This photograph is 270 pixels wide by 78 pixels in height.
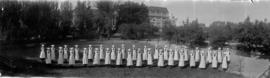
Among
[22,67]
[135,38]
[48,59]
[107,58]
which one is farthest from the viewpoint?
[107,58]

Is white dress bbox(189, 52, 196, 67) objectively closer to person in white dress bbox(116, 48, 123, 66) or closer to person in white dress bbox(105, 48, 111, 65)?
person in white dress bbox(116, 48, 123, 66)

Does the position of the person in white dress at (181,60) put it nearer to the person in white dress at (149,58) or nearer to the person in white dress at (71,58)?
the person in white dress at (149,58)

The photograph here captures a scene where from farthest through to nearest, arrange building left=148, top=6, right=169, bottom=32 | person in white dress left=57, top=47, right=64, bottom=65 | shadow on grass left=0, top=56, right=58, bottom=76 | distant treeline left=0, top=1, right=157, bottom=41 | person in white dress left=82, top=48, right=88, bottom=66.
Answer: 1. person in white dress left=82, top=48, right=88, bottom=66
2. person in white dress left=57, top=47, right=64, bottom=65
3. building left=148, top=6, right=169, bottom=32
4. distant treeline left=0, top=1, right=157, bottom=41
5. shadow on grass left=0, top=56, right=58, bottom=76

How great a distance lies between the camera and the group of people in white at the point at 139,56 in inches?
172

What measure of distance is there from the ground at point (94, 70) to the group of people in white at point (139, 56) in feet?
0.28

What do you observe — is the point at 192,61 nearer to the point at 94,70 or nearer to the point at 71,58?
the point at 94,70

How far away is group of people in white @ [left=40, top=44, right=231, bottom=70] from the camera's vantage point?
14.4 feet

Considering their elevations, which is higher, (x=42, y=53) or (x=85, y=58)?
(x=42, y=53)

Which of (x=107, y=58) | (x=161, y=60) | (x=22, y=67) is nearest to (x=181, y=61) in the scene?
(x=161, y=60)

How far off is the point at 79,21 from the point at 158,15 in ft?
3.54

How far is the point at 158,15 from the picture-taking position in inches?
160

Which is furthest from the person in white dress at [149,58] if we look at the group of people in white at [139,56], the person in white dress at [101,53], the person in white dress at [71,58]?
the person in white dress at [71,58]

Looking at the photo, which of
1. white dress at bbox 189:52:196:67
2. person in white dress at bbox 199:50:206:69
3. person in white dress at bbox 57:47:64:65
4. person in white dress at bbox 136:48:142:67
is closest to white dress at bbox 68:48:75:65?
person in white dress at bbox 57:47:64:65

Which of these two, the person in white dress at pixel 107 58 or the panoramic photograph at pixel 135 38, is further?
the person in white dress at pixel 107 58
